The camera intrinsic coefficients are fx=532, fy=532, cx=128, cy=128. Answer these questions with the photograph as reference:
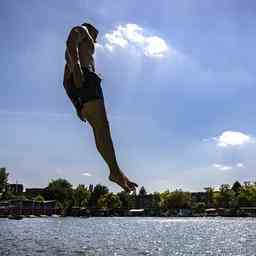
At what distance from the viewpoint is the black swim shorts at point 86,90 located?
4922 millimetres

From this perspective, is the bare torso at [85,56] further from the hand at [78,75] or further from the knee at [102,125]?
the knee at [102,125]

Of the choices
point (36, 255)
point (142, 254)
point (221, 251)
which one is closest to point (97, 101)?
point (36, 255)

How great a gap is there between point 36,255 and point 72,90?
218ft

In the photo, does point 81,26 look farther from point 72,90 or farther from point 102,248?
point 102,248

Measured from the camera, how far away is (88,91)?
4.93m

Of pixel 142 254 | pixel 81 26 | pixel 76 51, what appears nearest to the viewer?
pixel 76 51

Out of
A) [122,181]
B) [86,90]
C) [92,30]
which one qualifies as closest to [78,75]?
[86,90]

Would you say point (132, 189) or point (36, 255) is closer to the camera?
point (132, 189)

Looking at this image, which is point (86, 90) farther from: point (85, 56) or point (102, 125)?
point (85, 56)

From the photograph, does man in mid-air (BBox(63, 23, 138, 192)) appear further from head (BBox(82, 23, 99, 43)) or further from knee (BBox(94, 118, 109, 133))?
head (BBox(82, 23, 99, 43))

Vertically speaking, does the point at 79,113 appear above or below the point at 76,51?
below

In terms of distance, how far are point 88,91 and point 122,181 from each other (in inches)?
38.1

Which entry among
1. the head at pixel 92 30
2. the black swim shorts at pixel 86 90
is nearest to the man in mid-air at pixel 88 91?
the black swim shorts at pixel 86 90

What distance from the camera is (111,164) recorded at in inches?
197
